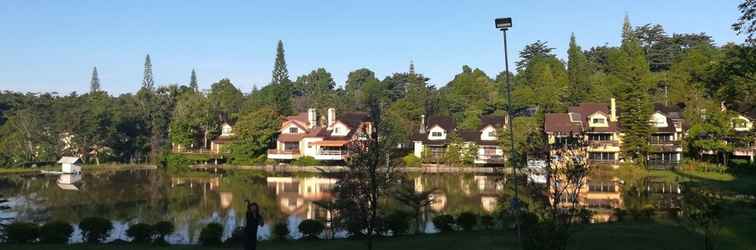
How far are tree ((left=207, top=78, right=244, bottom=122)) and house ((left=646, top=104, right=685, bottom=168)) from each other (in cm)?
4134

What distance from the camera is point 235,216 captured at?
1039 inches

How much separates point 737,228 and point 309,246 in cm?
1166

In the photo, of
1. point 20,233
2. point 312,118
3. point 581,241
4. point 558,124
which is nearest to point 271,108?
point 312,118

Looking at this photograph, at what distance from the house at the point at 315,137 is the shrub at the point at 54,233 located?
121 ft

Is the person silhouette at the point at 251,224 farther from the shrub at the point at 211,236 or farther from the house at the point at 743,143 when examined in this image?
the house at the point at 743,143

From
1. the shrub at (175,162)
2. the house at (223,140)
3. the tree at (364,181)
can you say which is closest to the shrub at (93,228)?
the tree at (364,181)

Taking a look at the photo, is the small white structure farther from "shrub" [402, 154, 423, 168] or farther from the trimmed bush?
the trimmed bush

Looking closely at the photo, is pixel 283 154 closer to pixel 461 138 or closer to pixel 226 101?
pixel 461 138

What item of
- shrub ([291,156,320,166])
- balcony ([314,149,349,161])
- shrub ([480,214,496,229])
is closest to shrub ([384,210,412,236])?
shrub ([480,214,496,229])

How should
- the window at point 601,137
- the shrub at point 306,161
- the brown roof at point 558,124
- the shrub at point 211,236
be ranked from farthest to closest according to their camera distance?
the shrub at point 306,161 < the brown roof at point 558,124 < the window at point 601,137 < the shrub at point 211,236

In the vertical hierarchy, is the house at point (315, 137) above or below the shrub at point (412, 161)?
above

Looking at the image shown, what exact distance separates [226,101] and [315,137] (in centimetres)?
2152

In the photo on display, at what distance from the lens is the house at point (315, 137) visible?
5619cm

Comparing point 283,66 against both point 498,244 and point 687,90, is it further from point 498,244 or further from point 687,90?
point 498,244
